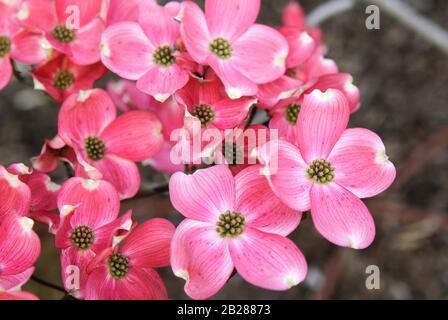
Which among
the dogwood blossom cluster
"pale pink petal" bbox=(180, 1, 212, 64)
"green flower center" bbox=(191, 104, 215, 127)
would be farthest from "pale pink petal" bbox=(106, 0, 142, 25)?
"green flower center" bbox=(191, 104, 215, 127)

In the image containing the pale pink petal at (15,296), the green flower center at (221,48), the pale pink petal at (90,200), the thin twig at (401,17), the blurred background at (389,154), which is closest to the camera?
the pale pink petal at (15,296)

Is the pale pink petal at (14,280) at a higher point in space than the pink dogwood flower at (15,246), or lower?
lower

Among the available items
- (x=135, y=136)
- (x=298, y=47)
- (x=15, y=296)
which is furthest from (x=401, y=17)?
(x=15, y=296)

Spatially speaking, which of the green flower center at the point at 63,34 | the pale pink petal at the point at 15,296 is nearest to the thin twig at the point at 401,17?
the green flower center at the point at 63,34

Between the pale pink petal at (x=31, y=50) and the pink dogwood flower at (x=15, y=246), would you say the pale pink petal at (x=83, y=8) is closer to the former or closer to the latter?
the pale pink petal at (x=31, y=50)

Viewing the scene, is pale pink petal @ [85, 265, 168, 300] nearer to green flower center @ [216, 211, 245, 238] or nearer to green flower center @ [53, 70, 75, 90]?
green flower center @ [216, 211, 245, 238]
